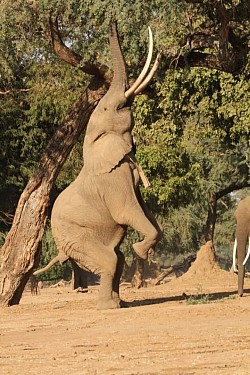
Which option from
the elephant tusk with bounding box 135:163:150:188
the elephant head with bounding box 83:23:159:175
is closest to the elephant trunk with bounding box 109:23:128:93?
the elephant head with bounding box 83:23:159:175

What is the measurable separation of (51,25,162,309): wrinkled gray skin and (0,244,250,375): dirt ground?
0.73 metres

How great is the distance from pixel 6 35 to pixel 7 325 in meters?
4.99

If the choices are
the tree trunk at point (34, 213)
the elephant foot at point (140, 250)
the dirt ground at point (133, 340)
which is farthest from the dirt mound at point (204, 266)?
the elephant foot at point (140, 250)

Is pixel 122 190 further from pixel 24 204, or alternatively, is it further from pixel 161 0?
pixel 24 204

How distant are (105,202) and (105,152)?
0.65 meters

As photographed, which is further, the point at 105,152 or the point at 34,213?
the point at 34,213

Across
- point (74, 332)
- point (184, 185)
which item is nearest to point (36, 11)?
point (74, 332)

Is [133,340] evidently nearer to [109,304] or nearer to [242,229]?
[109,304]

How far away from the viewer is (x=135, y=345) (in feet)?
30.2

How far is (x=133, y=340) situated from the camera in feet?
31.3

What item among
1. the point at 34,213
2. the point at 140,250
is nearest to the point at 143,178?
the point at 140,250

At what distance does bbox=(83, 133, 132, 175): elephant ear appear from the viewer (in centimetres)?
1310

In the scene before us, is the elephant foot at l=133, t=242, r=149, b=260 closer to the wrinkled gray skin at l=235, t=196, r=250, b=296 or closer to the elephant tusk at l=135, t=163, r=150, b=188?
the elephant tusk at l=135, t=163, r=150, b=188

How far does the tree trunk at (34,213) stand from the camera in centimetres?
1662
